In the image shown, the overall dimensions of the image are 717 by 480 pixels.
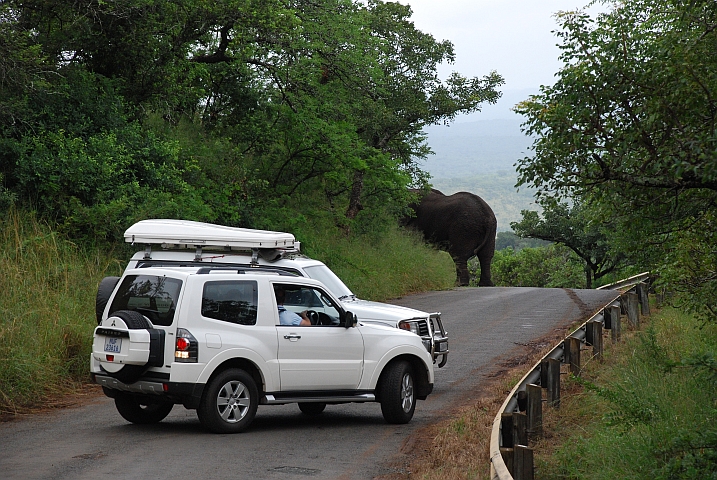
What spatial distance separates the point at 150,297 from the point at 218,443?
6.44 ft

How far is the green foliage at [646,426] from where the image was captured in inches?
301

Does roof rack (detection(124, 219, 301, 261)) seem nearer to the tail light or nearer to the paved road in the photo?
the paved road

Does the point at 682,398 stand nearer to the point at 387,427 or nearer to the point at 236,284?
the point at 387,427

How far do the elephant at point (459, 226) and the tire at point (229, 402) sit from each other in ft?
117

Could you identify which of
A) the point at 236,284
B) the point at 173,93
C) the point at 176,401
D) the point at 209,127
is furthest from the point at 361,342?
the point at 209,127

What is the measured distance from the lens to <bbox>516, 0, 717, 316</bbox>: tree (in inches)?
355

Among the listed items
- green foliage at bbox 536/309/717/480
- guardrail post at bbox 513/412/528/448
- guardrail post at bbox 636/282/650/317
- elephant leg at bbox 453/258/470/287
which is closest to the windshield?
green foliage at bbox 536/309/717/480

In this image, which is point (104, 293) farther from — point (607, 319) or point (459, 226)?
point (459, 226)

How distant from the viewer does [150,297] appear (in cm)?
1069

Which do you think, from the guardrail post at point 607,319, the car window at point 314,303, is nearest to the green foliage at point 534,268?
the guardrail post at point 607,319

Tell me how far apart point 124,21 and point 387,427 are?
43.5ft

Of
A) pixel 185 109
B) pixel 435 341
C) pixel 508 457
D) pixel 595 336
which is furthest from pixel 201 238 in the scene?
pixel 185 109

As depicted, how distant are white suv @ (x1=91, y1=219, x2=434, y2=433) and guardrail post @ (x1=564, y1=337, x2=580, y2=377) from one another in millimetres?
2156

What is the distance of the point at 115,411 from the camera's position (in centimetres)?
1234
